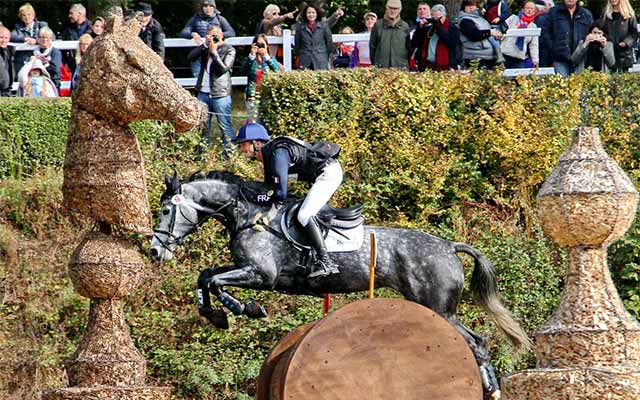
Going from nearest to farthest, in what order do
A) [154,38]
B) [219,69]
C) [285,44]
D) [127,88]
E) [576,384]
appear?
1. [576,384]
2. [127,88]
3. [219,69]
4. [154,38]
5. [285,44]

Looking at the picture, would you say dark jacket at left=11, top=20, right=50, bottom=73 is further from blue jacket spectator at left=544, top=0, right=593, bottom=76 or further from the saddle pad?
the saddle pad

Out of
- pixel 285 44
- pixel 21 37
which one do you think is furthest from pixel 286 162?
pixel 21 37

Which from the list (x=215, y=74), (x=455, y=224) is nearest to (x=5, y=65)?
(x=215, y=74)

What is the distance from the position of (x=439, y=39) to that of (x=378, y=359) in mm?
11604

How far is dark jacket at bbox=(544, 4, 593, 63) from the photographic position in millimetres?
25047

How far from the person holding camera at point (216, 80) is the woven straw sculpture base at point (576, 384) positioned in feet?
49.7

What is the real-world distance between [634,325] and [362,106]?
47.0ft

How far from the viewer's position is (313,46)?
83.0 feet

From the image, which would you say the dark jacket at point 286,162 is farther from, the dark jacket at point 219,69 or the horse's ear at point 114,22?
the dark jacket at point 219,69

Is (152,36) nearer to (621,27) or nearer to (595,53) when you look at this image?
(595,53)

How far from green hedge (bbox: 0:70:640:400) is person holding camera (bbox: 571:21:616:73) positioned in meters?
0.86

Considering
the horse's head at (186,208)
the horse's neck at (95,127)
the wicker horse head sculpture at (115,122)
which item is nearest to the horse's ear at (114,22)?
the wicker horse head sculpture at (115,122)

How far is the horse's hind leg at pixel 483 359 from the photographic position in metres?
17.3

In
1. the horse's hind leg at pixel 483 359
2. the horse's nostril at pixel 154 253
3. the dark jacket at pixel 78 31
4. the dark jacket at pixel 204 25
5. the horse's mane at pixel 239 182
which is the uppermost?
the dark jacket at pixel 204 25
